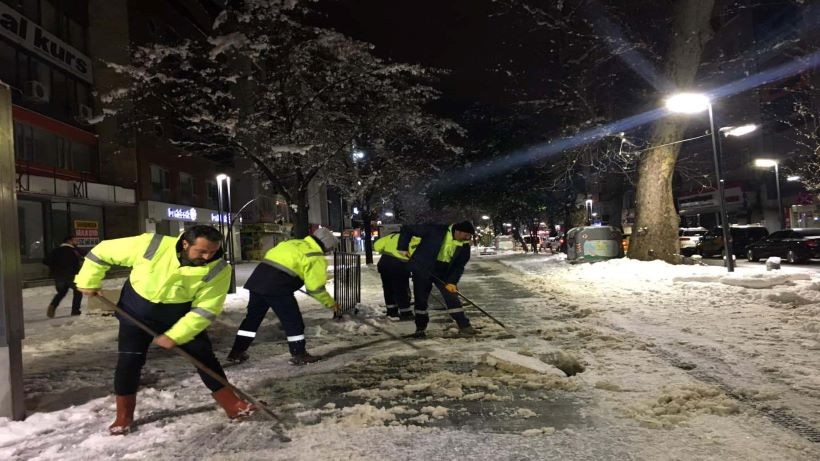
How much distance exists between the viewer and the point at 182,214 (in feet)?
104

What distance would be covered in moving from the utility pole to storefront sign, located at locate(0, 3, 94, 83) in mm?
20280

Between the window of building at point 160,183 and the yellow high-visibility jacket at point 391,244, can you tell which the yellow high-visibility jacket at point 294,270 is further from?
the window of building at point 160,183

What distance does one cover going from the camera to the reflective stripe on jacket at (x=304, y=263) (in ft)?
20.1

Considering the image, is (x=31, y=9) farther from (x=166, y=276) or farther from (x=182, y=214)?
(x=166, y=276)

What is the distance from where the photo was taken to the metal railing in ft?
33.4

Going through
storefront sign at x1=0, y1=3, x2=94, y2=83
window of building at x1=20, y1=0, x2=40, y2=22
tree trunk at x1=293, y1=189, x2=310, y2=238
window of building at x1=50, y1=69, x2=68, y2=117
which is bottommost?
tree trunk at x1=293, y1=189, x2=310, y2=238

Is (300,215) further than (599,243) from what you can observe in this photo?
No

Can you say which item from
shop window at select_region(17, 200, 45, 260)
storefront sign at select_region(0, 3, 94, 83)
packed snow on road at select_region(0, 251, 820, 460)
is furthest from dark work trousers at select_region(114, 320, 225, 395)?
storefront sign at select_region(0, 3, 94, 83)

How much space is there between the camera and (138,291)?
3.99 meters

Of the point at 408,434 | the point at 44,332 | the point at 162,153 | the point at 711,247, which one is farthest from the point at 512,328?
the point at 162,153

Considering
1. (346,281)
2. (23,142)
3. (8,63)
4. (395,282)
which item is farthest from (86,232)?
(395,282)

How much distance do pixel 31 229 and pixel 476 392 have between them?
882 inches

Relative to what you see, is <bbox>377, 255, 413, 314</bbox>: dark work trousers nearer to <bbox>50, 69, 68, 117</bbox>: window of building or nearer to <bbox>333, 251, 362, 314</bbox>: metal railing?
<bbox>333, 251, 362, 314</bbox>: metal railing

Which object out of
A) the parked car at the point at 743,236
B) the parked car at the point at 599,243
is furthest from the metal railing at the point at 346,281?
the parked car at the point at 743,236
